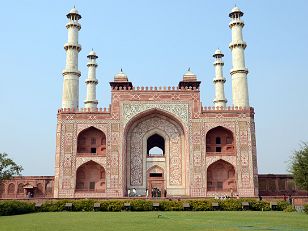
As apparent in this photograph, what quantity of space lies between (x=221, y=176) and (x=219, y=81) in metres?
8.98

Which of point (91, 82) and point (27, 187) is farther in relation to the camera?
point (91, 82)

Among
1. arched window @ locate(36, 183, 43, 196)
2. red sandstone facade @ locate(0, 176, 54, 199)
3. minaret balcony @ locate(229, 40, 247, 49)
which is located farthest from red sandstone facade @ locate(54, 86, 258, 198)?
minaret balcony @ locate(229, 40, 247, 49)

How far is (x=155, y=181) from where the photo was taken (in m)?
24.6

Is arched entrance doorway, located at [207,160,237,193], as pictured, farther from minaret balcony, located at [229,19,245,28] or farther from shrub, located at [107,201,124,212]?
shrub, located at [107,201,124,212]

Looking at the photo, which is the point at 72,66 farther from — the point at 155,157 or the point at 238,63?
the point at 238,63

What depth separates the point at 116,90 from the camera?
2483 cm

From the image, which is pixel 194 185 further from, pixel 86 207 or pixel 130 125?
pixel 86 207

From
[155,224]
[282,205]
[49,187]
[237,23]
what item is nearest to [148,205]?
[282,205]

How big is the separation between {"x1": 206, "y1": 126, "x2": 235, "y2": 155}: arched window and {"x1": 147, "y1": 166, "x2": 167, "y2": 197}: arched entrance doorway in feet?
10.2

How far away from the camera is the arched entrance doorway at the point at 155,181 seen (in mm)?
24422

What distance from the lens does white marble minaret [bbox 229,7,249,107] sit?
25.3 m

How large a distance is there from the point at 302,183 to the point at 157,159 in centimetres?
963

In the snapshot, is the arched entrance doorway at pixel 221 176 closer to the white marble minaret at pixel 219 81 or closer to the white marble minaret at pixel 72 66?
the white marble minaret at pixel 219 81

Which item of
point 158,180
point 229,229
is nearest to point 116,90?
point 158,180
